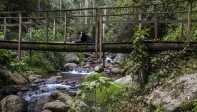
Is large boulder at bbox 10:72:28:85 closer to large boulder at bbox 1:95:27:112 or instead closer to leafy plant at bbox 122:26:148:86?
large boulder at bbox 1:95:27:112

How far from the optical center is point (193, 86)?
8164 mm

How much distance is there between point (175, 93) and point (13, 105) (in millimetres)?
6663

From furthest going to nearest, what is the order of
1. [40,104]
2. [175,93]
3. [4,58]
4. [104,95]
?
1. [4,58]
2. [40,104]
3. [104,95]
4. [175,93]

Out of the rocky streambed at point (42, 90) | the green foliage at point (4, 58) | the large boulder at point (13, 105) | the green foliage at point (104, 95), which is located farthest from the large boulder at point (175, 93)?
the green foliage at point (4, 58)

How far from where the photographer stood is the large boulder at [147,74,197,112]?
308 inches

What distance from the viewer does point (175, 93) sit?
8.36m

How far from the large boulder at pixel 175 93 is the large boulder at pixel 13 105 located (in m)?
5.53

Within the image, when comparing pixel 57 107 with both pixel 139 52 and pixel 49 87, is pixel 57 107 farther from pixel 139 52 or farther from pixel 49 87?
pixel 49 87

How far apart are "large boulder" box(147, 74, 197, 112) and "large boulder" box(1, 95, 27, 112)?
18.1 ft

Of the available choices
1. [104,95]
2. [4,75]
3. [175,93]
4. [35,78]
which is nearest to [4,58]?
[4,75]

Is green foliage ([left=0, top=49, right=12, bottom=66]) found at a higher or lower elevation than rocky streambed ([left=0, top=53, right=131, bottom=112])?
higher

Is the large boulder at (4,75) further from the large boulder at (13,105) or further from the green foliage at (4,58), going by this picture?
the large boulder at (13,105)

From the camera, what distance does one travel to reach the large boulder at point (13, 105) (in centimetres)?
1188

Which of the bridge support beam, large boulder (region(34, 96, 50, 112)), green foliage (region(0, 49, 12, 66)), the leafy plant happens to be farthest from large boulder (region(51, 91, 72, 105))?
the leafy plant
